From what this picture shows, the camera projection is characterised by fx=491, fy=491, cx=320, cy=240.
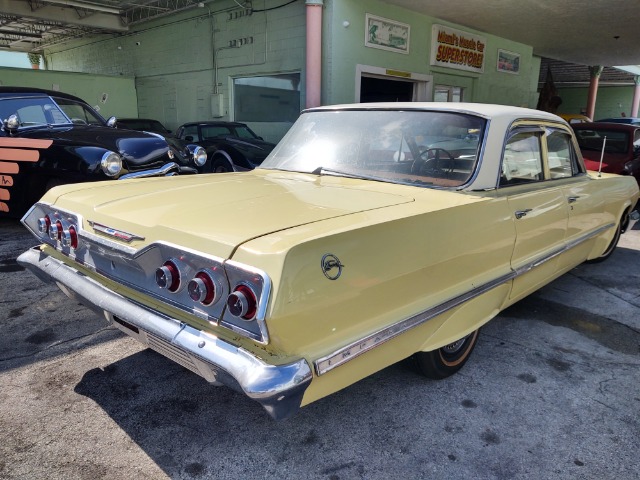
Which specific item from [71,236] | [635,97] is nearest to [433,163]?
[71,236]

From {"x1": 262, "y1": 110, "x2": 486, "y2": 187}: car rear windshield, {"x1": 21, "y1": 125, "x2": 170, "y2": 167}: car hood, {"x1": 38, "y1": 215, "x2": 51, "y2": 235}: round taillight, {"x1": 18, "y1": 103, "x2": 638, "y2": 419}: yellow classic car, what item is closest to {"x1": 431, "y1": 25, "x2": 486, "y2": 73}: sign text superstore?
{"x1": 21, "y1": 125, "x2": 170, "y2": 167}: car hood

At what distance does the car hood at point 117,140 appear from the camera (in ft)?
18.0

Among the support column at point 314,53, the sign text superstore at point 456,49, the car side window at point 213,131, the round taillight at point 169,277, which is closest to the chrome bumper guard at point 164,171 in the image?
the round taillight at point 169,277

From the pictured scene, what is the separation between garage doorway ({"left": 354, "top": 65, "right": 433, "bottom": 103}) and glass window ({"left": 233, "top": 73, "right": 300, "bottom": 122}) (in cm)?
155

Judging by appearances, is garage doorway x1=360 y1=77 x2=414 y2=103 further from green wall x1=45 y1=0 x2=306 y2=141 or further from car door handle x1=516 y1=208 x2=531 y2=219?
car door handle x1=516 y1=208 x2=531 y2=219

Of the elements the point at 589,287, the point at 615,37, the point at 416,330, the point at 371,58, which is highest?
the point at 615,37

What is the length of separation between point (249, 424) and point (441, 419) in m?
0.97

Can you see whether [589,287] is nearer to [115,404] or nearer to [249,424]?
[249,424]

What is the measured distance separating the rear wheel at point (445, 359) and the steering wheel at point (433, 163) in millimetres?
996

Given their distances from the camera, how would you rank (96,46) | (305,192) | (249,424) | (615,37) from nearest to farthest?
(249,424) < (305,192) < (615,37) < (96,46)

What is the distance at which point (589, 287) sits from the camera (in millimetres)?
4664

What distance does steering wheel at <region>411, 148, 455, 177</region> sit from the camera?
2879 mm

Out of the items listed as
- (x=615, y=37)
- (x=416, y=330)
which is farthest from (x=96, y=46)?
(x=416, y=330)

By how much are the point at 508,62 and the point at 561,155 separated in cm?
1268
